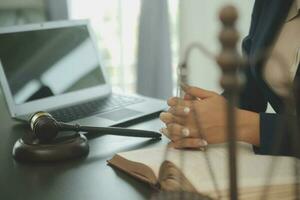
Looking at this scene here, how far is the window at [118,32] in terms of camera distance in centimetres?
229

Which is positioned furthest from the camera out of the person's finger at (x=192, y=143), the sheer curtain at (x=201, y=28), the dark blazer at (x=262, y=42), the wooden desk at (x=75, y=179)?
the sheer curtain at (x=201, y=28)

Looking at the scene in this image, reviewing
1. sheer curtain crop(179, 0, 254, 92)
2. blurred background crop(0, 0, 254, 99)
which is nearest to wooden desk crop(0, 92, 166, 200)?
blurred background crop(0, 0, 254, 99)

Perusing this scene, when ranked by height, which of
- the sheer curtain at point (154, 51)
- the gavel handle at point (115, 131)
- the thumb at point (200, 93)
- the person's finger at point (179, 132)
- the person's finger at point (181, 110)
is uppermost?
the person's finger at point (181, 110)

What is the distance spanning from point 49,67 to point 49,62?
0.02 metres

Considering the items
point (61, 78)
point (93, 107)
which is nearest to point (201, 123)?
point (93, 107)

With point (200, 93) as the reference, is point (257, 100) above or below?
below

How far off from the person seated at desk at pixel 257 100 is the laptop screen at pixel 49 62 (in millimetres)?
441

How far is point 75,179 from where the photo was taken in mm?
752

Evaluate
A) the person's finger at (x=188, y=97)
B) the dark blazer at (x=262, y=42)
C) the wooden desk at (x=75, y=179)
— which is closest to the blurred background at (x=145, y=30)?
the dark blazer at (x=262, y=42)

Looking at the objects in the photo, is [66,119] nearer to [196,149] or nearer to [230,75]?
[196,149]

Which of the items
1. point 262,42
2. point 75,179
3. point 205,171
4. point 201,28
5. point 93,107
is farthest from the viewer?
point 201,28

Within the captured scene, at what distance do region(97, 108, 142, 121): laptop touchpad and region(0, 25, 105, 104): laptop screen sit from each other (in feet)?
0.60

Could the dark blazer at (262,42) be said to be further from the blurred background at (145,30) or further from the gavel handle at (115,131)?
the blurred background at (145,30)

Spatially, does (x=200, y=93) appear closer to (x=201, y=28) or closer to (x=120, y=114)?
(x=120, y=114)
